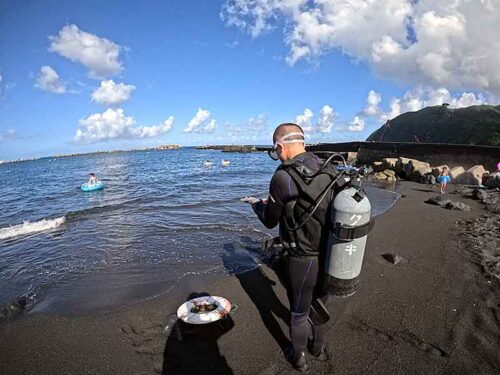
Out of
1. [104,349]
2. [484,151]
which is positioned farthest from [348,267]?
[484,151]

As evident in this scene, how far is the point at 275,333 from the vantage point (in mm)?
4316

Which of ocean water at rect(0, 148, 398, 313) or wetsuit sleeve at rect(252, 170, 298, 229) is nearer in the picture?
wetsuit sleeve at rect(252, 170, 298, 229)

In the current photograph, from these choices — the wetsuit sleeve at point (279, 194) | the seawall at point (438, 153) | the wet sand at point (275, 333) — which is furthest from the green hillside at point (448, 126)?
the wetsuit sleeve at point (279, 194)

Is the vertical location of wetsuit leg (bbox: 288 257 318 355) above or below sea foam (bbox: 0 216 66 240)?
above

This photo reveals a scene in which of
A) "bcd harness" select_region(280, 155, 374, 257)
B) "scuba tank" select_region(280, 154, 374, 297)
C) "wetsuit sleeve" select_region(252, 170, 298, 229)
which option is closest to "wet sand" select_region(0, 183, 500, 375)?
"scuba tank" select_region(280, 154, 374, 297)

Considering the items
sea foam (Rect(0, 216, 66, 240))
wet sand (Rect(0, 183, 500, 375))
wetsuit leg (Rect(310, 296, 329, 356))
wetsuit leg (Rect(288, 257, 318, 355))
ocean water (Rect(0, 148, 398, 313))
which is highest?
wetsuit leg (Rect(288, 257, 318, 355))

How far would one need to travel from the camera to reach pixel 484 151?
21453 millimetres

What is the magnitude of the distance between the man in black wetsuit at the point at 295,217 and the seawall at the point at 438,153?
24.5 meters

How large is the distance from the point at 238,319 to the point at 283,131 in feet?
10.9

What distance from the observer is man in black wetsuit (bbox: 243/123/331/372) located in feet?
9.26

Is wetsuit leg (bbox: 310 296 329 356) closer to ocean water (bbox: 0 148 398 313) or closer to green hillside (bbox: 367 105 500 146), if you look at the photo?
ocean water (bbox: 0 148 398 313)

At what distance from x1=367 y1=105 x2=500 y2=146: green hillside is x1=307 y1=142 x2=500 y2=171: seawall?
889 centimetres

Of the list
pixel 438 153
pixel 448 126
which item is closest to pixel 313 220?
pixel 438 153

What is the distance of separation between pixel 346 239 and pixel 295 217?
0.54m
